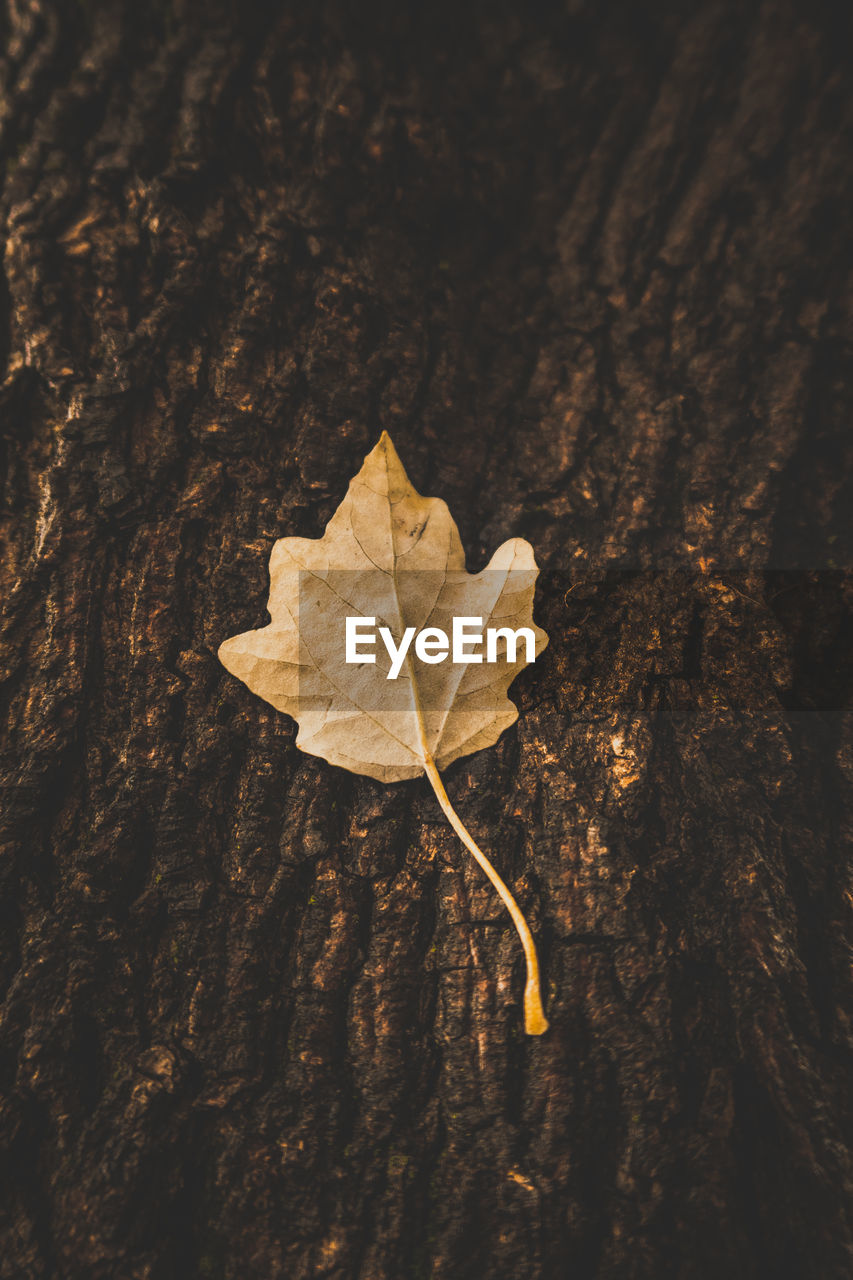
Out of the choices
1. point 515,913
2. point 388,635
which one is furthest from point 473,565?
point 515,913

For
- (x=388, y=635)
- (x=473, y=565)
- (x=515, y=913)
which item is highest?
(x=473, y=565)

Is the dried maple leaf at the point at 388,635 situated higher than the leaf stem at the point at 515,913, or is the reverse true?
the dried maple leaf at the point at 388,635

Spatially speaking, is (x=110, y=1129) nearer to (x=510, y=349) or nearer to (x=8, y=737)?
(x=8, y=737)

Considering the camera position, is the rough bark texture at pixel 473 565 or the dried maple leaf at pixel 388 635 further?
the dried maple leaf at pixel 388 635

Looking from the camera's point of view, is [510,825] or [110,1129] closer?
[110,1129]

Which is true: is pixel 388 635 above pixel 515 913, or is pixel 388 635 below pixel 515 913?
above

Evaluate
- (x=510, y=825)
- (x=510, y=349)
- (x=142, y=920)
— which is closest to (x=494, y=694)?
(x=510, y=825)

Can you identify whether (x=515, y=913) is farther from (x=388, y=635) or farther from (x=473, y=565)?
→ (x=473, y=565)
